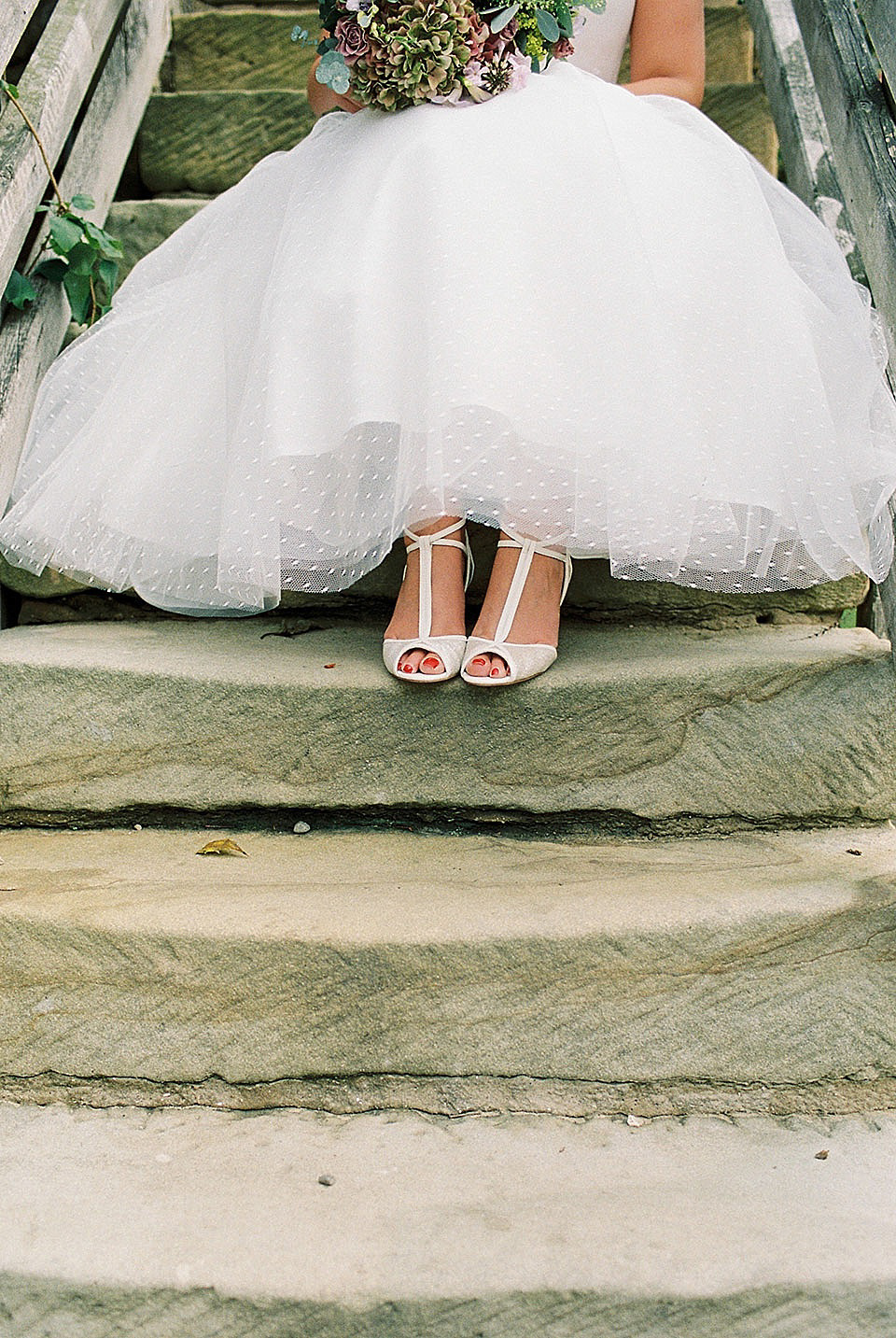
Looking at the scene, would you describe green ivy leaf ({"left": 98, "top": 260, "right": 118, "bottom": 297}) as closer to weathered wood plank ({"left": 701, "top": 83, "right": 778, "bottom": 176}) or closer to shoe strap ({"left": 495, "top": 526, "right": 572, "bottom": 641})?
shoe strap ({"left": 495, "top": 526, "right": 572, "bottom": 641})

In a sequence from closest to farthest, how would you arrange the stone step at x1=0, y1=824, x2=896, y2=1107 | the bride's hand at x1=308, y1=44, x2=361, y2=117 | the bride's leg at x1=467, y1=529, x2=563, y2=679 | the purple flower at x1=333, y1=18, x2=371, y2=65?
the stone step at x1=0, y1=824, x2=896, y2=1107 < the bride's leg at x1=467, y1=529, x2=563, y2=679 < the purple flower at x1=333, y1=18, x2=371, y2=65 < the bride's hand at x1=308, y1=44, x2=361, y2=117

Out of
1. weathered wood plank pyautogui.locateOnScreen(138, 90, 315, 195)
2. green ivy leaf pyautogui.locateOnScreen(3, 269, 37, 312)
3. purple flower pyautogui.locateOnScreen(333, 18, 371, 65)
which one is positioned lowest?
green ivy leaf pyautogui.locateOnScreen(3, 269, 37, 312)

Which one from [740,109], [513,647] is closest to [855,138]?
[513,647]

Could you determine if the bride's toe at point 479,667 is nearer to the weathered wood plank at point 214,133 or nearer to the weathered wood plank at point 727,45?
the weathered wood plank at point 214,133

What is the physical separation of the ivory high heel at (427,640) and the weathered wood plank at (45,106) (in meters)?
0.79

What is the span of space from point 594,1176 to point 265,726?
668 millimetres

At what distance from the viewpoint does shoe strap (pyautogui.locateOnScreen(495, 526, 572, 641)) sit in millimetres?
1462

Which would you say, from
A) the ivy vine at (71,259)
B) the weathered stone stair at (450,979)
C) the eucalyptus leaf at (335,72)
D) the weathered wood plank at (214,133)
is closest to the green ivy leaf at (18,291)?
the ivy vine at (71,259)

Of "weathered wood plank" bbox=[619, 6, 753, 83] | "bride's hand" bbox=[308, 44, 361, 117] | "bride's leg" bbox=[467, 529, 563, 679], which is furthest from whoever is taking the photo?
"weathered wood plank" bbox=[619, 6, 753, 83]

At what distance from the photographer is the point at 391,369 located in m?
1.39

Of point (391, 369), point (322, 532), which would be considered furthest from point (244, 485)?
point (391, 369)

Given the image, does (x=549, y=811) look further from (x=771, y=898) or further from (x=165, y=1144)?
(x=165, y=1144)

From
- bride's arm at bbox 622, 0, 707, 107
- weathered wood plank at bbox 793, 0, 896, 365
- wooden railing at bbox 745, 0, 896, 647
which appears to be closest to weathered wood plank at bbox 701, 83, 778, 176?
wooden railing at bbox 745, 0, 896, 647

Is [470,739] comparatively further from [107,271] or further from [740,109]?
[740,109]
